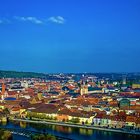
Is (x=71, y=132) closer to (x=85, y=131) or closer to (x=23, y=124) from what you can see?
(x=85, y=131)

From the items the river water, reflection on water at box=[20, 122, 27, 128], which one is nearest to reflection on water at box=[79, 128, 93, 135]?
the river water

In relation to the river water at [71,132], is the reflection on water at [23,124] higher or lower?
higher

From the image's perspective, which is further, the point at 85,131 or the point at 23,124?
the point at 23,124

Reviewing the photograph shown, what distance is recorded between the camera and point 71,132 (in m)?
16.3

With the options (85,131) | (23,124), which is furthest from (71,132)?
(23,124)

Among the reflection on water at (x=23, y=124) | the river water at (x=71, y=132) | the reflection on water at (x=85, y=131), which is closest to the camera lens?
the river water at (x=71, y=132)

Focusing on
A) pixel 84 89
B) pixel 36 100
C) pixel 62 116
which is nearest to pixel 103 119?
pixel 62 116

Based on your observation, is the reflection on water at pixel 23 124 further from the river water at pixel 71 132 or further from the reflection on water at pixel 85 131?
the reflection on water at pixel 85 131

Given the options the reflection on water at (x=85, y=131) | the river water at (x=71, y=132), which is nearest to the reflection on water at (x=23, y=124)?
the river water at (x=71, y=132)

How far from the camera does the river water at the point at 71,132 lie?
1518 centimetres

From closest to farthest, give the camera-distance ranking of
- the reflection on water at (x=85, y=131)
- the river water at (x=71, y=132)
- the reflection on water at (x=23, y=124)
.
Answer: the river water at (x=71, y=132), the reflection on water at (x=85, y=131), the reflection on water at (x=23, y=124)

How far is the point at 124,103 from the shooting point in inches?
958

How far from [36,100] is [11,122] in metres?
8.16

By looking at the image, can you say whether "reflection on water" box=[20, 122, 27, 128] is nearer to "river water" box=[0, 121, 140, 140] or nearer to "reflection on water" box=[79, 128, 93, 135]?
"river water" box=[0, 121, 140, 140]
